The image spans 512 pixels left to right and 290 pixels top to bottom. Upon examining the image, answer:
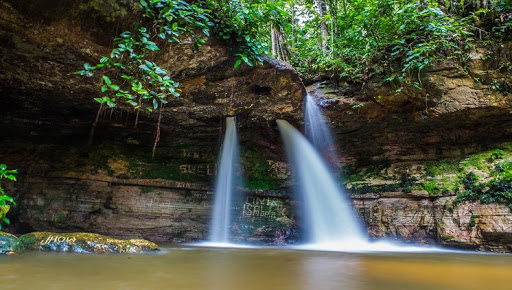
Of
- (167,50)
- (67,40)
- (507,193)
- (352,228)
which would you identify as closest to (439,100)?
(507,193)

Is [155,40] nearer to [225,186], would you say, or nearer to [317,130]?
[225,186]

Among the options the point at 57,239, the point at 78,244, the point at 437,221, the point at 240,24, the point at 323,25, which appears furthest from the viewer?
the point at 323,25

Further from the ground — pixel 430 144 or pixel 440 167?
pixel 430 144

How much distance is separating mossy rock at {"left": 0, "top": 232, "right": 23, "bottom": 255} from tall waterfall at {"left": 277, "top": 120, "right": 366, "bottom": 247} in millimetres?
5624

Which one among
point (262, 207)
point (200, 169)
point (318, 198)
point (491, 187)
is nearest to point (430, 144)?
point (491, 187)

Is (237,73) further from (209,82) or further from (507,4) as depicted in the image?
(507,4)

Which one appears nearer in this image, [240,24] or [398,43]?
[240,24]

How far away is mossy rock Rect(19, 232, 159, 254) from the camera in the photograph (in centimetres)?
406

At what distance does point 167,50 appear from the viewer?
541 cm

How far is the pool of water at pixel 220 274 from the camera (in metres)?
2.45

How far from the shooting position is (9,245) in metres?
3.74

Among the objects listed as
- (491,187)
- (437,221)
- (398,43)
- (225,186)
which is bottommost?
(437,221)

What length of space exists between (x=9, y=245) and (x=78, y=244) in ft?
2.39

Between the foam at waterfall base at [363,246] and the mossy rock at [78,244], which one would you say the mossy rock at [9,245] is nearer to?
the mossy rock at [78,244]
